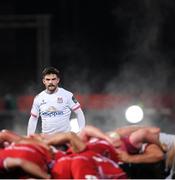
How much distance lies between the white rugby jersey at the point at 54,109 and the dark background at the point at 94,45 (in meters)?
8.84

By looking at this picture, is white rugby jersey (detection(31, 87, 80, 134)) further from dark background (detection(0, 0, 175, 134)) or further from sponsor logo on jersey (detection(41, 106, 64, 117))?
dark background (detection(0, 0, 175, 134))

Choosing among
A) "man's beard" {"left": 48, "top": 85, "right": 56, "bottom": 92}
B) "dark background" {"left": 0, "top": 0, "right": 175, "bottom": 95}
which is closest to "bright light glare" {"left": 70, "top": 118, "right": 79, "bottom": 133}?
"man's beard" {"left": 48, "top": 85, "right": 56, "bottom": 92}

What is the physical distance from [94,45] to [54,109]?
36.7ft

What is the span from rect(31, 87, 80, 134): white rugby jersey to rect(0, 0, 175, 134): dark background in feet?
29.0

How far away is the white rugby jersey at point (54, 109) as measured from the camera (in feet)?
31.1

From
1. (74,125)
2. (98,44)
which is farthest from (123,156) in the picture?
(98,44)

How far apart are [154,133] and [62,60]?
12605mm

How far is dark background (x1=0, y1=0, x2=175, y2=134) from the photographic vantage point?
63.0ft

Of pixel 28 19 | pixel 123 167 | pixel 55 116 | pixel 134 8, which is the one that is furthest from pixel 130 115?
pixel 134 8

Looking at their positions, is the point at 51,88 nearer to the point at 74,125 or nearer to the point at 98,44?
the point at 74,125

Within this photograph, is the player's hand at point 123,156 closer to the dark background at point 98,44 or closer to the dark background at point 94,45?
the dark background at point 94,45

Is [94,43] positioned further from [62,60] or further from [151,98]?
[151,98]

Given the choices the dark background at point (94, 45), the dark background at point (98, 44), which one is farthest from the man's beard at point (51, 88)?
the dark background at point (98, 44)

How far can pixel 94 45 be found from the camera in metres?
20.6
